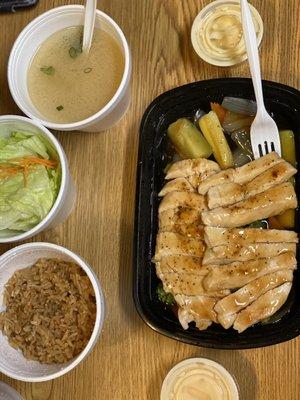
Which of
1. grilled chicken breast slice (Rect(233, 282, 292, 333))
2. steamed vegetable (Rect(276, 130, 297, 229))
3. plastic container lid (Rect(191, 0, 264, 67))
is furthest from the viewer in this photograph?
plastic container lid (Rect(191, 0, 264, 67))

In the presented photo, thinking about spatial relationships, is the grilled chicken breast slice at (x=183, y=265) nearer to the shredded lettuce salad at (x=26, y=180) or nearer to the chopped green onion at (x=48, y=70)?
the shredded lettuce salad at (x=26, y=180)

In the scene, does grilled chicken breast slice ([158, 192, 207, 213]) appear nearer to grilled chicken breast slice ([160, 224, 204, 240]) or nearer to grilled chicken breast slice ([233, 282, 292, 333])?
grilled chicken breast slice ([160, 224, 204, 240])

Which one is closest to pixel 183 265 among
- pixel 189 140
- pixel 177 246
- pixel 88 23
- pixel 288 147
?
pixel 177 246

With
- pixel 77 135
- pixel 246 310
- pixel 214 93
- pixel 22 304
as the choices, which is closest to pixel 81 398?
pixel 22 304

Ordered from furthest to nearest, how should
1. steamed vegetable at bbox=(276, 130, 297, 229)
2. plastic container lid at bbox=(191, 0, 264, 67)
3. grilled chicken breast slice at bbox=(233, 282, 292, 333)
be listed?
plastic container lid at bbox=(191, 0, 264, 67), steamed vegetable at bbox=(276, 130, 297, 229), grilled chicken breast slice at bbox=(233, 282, 292, 333)

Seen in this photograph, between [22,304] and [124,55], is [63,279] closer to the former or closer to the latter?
[22,304]

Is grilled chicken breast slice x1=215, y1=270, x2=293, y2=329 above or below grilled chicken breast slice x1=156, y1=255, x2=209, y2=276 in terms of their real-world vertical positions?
below

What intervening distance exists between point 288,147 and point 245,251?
377 millimetres

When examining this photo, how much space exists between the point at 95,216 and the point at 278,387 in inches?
33.6

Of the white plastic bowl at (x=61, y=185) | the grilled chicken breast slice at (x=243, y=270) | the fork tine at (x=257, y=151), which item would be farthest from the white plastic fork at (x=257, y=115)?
the white plastic bowl at (x=61, y=185)

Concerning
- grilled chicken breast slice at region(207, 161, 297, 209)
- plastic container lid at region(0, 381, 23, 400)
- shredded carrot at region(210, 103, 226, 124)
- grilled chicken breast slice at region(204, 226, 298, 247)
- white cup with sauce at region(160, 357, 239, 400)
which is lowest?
plastic container lid at region(0, 381, 23, 400)

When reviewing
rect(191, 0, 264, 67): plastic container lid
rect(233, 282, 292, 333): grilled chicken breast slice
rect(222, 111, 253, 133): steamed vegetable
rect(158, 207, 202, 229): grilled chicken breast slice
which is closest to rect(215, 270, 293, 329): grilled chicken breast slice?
rect(233, 282, 292, 333): grilled chicken breast slice

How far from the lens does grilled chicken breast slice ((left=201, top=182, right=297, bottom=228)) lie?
1965 mm

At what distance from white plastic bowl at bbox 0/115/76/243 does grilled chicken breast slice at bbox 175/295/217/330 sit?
49 centimetres
